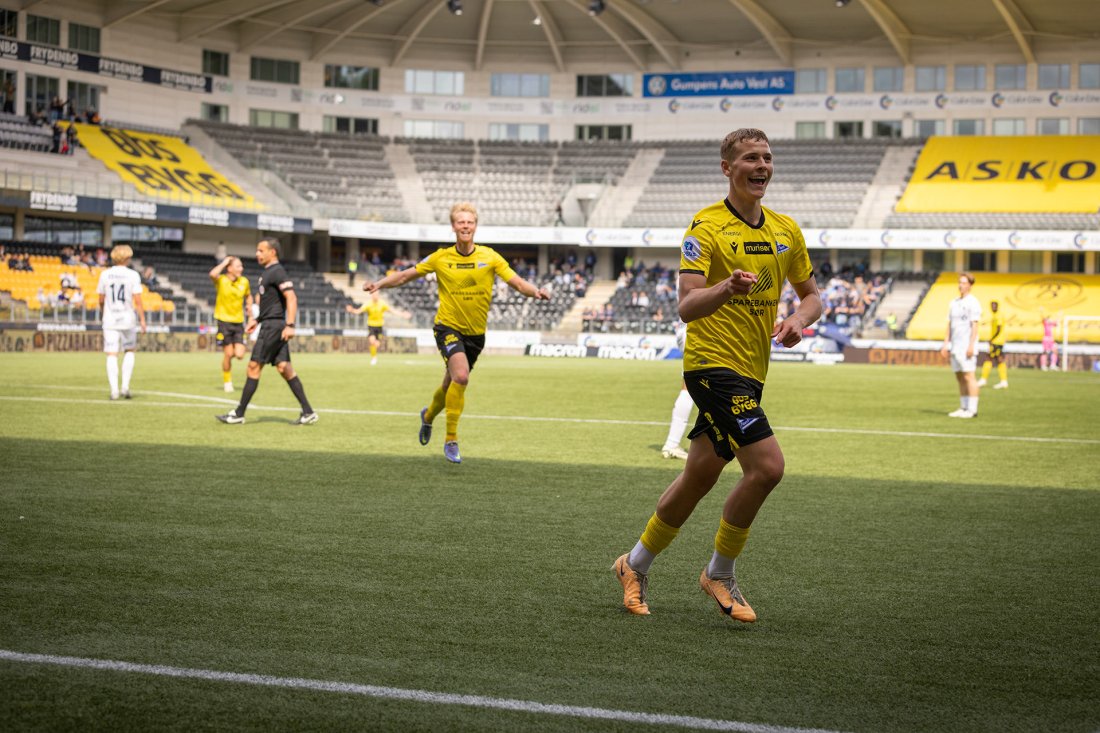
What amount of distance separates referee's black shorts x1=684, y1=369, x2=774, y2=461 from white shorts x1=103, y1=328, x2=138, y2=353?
1361 centimetres

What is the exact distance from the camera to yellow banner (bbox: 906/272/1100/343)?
48.5 m

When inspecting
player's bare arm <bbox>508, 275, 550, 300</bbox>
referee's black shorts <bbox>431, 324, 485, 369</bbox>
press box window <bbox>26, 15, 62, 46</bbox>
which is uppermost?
press box window <bbox>26, 15, 62, 46</bbox>

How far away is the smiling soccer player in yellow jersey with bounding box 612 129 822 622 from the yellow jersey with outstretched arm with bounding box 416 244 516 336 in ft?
19.4

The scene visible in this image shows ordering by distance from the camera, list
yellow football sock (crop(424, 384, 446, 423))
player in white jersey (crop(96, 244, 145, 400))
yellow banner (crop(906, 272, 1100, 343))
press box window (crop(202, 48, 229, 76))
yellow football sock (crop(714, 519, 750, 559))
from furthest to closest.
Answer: press box window (crop(202, 48, 229, 76)) < yellow banner (crop(906, 272, 1100, 343)) < player in white jersey (crop(96, 244, 145, 400)) < yellow football sock (crop(424, 384, 446, 423)) < yellow football sock (crop(714, 519, 750, 559))

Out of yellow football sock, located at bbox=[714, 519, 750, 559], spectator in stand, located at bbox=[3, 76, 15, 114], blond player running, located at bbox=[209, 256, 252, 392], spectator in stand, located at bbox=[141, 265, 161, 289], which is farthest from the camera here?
spectator in stand, located at bbox=[3, 76, 15, 114]

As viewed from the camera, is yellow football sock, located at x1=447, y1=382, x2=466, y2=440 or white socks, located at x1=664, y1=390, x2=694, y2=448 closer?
yellow football sock, located at x1=447, y1=382, x2=466, y2=440

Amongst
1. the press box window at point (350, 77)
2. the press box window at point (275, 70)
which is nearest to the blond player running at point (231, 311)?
the press box window at point (275, 70)

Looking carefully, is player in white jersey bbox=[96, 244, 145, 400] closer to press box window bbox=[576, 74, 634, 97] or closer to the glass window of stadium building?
the glass window of stadium building

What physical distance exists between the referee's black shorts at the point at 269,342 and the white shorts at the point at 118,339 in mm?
3891

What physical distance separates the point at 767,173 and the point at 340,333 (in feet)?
139

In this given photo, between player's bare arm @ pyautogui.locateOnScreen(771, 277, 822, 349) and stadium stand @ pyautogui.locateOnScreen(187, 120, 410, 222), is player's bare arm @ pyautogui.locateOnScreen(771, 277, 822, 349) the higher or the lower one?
the lower one

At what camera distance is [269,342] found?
1439 cm

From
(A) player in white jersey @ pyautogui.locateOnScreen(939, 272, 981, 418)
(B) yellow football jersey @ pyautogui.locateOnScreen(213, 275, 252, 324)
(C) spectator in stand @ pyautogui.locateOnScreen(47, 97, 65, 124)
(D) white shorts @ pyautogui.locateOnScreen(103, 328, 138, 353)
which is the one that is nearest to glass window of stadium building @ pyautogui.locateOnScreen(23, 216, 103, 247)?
(C) spectator in stand @ pyautogui.locateOnScreen(47, 97, 65, 124)

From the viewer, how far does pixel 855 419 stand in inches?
691
